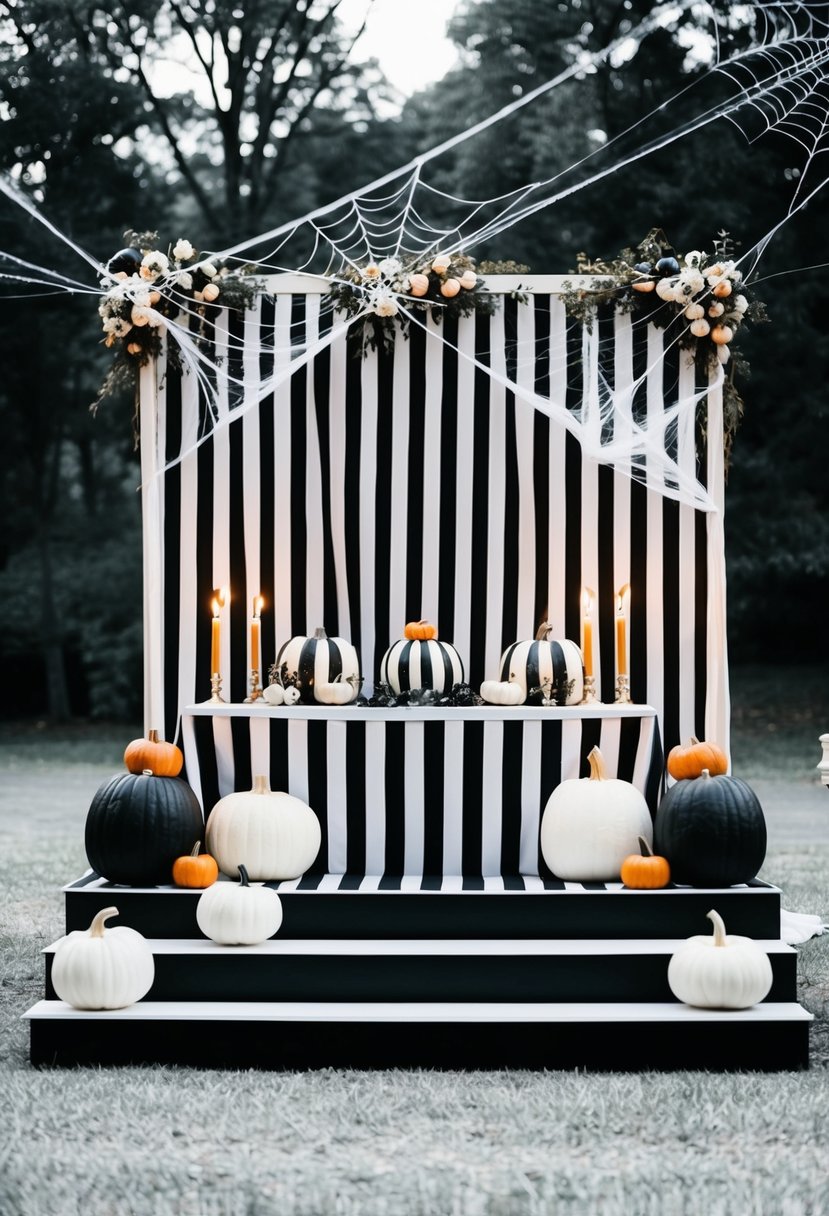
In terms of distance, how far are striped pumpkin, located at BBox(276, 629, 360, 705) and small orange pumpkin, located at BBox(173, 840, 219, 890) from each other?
0.93 meters

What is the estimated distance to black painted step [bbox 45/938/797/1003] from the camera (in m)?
4.95

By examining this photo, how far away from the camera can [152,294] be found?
5.99 meters

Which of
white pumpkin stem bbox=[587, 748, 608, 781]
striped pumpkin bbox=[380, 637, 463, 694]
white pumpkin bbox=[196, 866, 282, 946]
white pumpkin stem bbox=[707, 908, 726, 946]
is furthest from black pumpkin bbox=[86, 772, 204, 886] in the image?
white pumpkin stem bbox=[707, 908, 726, 946]

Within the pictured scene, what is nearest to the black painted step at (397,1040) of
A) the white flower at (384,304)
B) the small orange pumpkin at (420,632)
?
the small orange pumpkin at (420,632)

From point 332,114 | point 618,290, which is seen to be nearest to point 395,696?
point 618,290

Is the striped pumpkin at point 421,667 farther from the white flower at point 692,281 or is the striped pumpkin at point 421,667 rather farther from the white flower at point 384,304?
the white flower at point 692,281

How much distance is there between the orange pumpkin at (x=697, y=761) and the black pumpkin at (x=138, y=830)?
212 cm

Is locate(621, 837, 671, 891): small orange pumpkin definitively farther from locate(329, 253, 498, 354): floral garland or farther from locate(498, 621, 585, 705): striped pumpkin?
locate(329, 253, 498, 354): floral garland

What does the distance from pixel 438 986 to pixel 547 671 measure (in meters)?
1.54

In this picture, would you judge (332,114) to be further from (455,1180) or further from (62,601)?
(455,1180)

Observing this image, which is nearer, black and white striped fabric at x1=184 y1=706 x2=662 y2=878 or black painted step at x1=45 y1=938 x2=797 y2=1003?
black painted step at x1=45 y1=938 x2=797 y2=1003

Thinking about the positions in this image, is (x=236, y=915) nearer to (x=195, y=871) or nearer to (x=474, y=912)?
(x=195, y=871)

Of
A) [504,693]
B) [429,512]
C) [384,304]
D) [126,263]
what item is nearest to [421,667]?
[504,693]

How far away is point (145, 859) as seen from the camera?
207 inches
